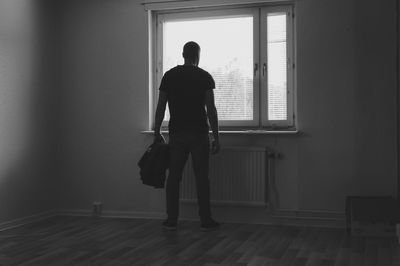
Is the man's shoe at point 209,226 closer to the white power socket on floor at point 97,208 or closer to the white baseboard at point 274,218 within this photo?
the white baseboard at point 274,218

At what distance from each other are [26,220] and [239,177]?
182 centimetres

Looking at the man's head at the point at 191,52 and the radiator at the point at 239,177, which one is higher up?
the man's head at the point at 191,52

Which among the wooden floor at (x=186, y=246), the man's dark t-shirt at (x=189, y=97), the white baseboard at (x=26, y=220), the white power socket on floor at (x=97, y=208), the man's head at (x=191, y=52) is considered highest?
the man's head at (x=191, y=52)

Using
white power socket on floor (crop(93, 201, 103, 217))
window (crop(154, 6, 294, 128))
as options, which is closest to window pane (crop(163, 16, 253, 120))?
window (crop(154, 6, 294, 128))

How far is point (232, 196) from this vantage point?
4574 mm

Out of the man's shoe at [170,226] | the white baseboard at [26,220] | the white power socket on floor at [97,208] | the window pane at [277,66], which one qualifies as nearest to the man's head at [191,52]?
the window pane at [277,66]

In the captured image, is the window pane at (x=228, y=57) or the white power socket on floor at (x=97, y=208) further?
the white power socket on floor at (x=97, y=208)

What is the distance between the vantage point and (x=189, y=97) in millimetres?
4156

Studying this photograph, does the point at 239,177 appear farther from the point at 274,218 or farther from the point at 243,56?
the point at 243,56

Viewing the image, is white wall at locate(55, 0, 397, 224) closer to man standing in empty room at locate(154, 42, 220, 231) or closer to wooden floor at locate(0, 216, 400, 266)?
wooden floor at locate(0, 216, 400, 266)

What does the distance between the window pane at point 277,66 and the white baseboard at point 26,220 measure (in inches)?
85.8

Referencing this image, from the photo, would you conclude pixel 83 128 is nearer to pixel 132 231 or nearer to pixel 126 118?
pixel 126 118

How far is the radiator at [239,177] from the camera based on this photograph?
177 inches

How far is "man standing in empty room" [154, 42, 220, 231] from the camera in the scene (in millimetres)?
4152
